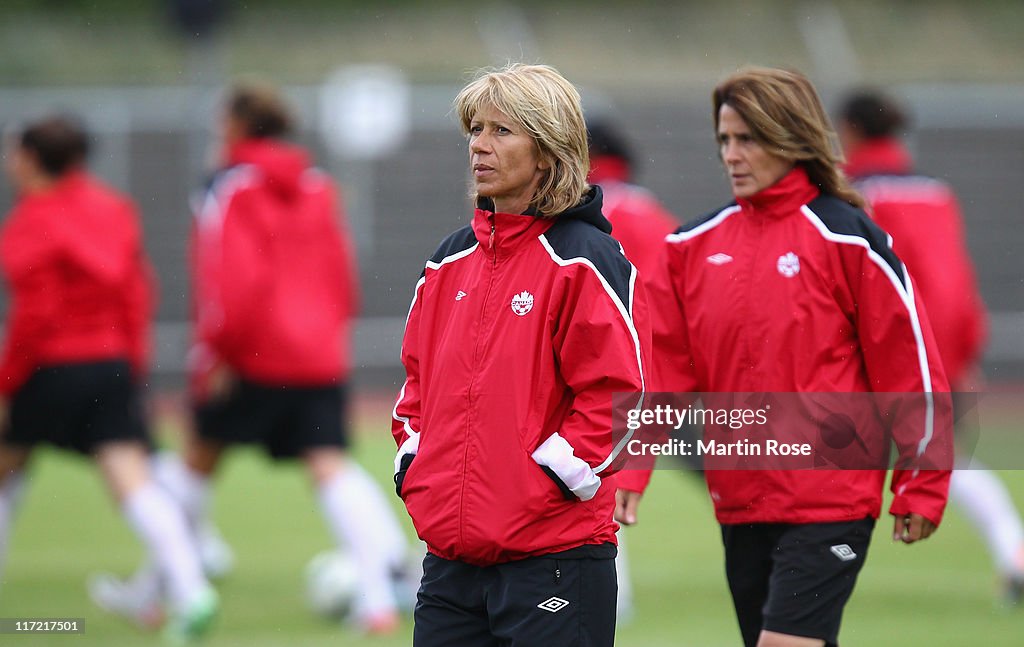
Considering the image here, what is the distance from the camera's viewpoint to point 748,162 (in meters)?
4.26

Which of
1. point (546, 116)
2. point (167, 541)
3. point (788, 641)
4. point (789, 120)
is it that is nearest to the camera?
point (546, 116)

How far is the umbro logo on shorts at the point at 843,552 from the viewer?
4.10m

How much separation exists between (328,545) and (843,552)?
18.9 ft

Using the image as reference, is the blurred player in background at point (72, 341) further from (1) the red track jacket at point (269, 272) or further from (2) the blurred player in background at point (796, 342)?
(2) the blurred player in background at point (796, 342)

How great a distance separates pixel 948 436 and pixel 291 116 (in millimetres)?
4405

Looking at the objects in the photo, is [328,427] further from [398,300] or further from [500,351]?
[398,300]

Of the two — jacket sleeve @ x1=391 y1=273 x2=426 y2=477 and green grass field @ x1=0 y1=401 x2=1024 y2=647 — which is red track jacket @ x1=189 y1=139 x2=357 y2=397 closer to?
green grass field @ x1=0 y1=401 x2=1024 y2=647

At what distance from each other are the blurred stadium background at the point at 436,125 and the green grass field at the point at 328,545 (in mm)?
30

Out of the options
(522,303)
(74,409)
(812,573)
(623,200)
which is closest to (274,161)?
(74,409)

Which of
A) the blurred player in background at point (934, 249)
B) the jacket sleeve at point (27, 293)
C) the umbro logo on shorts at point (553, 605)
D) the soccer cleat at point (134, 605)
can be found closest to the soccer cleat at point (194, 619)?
the soccer cleat at point (134, 605)

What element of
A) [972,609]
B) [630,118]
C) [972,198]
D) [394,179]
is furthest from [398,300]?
[972,609]

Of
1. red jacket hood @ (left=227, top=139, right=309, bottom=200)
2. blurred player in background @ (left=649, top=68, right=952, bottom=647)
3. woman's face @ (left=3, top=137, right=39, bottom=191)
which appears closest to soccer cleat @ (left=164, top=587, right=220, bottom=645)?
red jacket hood @ (left=227, top=139, right=309, bottom=200)

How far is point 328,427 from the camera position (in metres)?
7.31

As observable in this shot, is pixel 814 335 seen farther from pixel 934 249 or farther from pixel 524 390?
pixel 934 249
